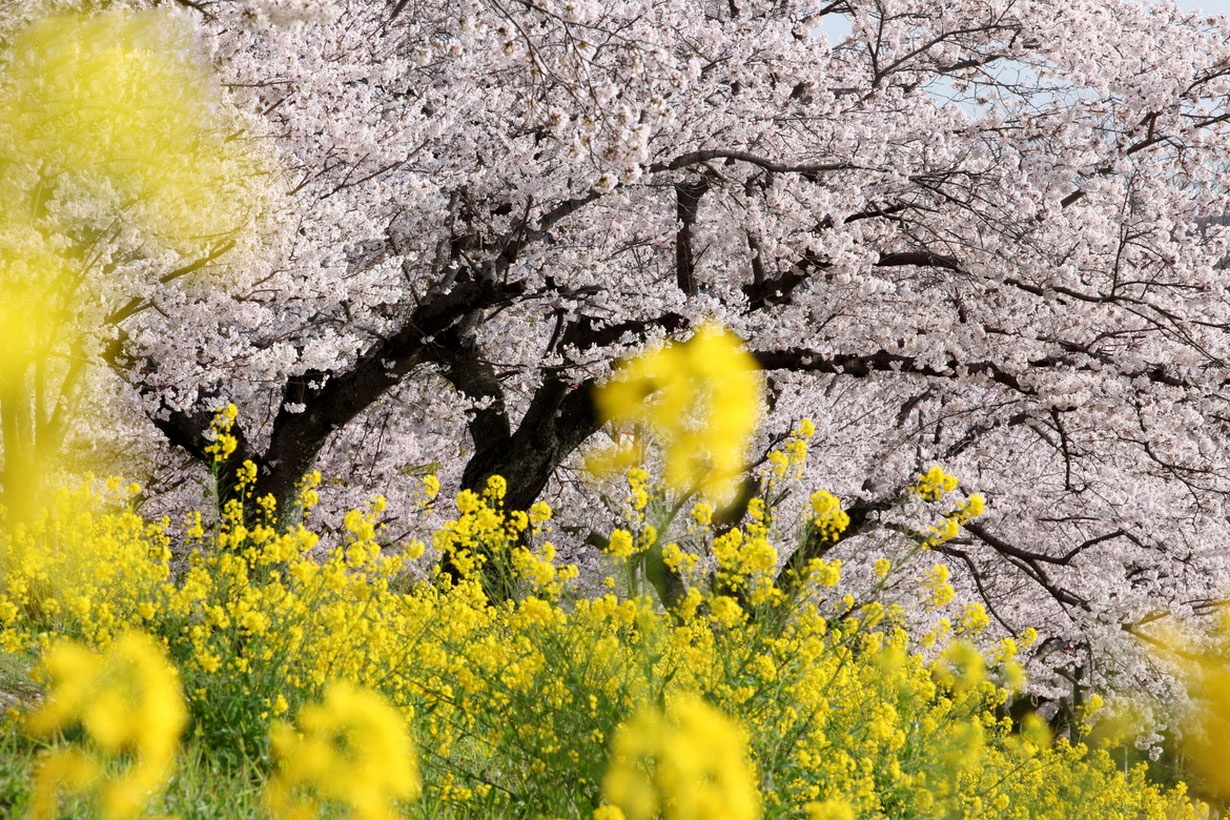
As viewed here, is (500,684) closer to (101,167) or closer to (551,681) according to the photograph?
(551,681)

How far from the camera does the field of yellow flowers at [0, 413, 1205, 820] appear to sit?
2.58 meters

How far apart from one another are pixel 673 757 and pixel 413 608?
9.42 ft

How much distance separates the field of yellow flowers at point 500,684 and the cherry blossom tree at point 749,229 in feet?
11.4

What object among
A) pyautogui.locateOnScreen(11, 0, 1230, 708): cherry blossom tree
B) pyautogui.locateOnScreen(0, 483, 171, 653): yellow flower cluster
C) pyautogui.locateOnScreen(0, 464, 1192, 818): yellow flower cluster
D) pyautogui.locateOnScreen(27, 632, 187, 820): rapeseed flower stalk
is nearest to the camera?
pyautogui.locateOnScreen(27, 632, 187, 820): rapeseed flower stalk

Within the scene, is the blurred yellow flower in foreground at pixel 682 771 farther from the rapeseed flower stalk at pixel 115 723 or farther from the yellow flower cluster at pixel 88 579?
the yellow flower cluster at pixel 88 579

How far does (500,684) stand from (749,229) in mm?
5977

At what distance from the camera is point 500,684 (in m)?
3.67

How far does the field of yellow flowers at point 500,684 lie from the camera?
2.58 metres

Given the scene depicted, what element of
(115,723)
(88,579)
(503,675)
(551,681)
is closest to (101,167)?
(88,579)

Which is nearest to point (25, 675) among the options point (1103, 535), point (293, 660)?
point (293, 660)

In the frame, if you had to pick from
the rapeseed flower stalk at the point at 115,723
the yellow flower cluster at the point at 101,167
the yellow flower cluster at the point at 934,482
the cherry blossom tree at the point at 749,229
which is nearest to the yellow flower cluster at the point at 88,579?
A: the rapeseed flower stalk at the point at 115,723

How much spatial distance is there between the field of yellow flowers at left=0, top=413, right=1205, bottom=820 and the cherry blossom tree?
3.47 meters

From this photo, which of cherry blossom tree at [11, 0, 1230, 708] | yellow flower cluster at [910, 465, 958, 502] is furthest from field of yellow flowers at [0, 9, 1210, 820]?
cherry blossom tree at [11, 0, 1230, 708]

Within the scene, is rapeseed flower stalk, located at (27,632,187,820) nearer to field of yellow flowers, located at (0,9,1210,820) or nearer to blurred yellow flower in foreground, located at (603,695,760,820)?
field of yellow flowers, located at (0,9,1210,820)
